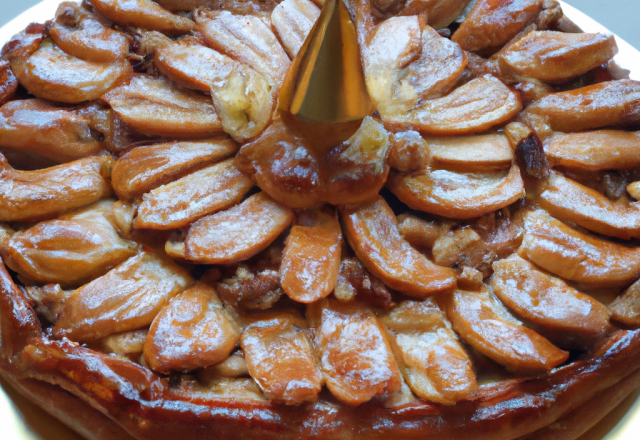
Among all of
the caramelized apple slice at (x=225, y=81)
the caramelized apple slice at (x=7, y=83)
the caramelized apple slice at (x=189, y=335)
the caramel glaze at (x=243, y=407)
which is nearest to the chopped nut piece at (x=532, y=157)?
the caramel glaze at (x=243, y=407)

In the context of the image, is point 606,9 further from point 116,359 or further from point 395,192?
point 116,359

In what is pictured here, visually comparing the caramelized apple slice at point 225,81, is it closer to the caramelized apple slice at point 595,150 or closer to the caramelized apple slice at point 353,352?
the caramelized apple slice at point 353,352

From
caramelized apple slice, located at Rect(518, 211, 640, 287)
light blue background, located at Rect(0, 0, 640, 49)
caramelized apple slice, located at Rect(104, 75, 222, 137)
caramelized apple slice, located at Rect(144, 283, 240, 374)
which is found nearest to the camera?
caramelized apple slice, located at Rect(144, 283, 240, 374)

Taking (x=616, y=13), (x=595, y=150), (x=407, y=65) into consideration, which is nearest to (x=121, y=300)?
(x=407, y=65)

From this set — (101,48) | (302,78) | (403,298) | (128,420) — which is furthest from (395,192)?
(101,48)

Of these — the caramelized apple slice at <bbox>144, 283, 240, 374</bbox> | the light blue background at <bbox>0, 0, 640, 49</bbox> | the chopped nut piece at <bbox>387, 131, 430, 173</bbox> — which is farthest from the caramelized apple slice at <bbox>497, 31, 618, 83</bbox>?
the light blue background at <bbox>0, 0, 640, 49</bbox>

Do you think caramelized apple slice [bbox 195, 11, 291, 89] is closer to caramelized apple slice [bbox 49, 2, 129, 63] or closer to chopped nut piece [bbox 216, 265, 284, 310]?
caramelized apple slice [bbox 49, 2, 129, 63]
